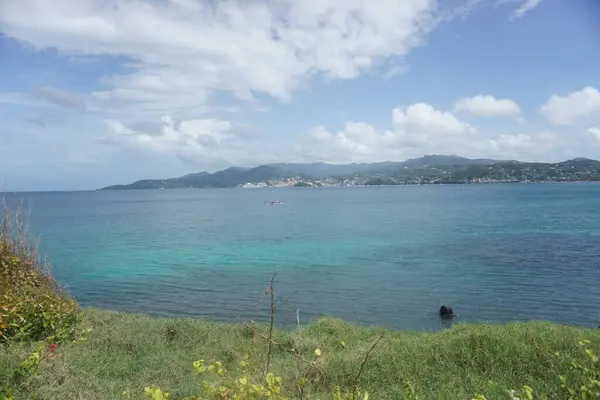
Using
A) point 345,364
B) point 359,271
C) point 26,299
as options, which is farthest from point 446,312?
point 26,299

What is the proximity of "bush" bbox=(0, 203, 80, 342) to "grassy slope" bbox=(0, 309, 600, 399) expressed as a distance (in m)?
0.64

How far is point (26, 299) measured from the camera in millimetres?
10938

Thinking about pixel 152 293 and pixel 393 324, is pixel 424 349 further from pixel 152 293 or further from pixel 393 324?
pixel 152 293

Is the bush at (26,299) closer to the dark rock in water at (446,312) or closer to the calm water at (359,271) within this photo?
the calm water at (359,271)

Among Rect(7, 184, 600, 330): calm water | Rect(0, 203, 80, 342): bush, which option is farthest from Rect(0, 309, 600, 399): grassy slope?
Rect(7, 184, 600, 330): calm water

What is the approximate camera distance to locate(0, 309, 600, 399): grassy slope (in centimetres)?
826

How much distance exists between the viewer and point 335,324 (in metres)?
16.4

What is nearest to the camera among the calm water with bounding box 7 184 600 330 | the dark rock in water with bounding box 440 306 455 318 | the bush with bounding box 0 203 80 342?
the bush with bounding box 0 203 80 342

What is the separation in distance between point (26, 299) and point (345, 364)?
7951mm

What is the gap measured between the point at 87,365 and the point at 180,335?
170 inches

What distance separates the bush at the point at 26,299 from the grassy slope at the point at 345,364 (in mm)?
643

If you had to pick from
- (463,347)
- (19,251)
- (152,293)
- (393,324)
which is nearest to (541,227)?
(393,324)

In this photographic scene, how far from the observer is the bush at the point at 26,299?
33.4 ft

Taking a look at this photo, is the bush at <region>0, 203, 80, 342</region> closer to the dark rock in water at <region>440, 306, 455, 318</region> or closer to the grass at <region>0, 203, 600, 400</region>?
the grass at <region>0, 203, 600, 400</region>
